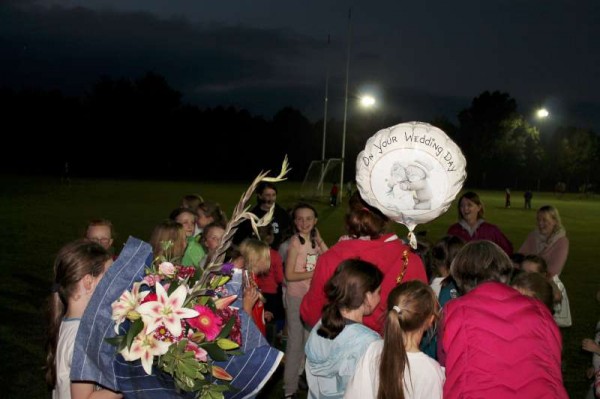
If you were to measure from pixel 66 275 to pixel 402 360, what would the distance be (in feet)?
5.75

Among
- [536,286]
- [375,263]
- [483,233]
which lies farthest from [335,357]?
[483,233]

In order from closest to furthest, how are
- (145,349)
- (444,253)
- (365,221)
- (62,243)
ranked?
1. (145,349)
2. (365,221)
3. (444,253)
4. (62,243)

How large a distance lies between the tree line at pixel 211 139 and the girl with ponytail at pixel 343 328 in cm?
6124

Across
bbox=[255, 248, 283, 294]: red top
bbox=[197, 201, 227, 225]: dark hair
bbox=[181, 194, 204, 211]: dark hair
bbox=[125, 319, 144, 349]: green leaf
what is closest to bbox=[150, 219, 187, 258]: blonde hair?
bbox=[255, 248, 283, 294]: red top

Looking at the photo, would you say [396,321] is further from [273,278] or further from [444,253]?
[273,278]

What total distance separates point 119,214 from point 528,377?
68.5 feet

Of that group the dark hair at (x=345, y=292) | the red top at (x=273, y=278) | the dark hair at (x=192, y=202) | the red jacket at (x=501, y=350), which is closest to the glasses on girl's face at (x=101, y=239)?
the red top at (x=273, y=278)

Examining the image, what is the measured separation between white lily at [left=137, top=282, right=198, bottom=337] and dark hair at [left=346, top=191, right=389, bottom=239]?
6.80 feet

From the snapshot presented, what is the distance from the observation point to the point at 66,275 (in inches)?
123

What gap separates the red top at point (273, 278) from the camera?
22.9 feet

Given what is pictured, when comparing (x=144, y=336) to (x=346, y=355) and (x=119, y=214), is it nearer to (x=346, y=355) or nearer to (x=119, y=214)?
(x=346, y=355)

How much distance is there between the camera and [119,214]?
22.2 m

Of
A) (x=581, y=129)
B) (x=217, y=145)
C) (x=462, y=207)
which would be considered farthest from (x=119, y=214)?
(x=581, y=129)

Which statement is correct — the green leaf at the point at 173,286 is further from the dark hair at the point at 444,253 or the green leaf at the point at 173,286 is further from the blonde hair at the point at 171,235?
the dark hair at the point at 444,253
